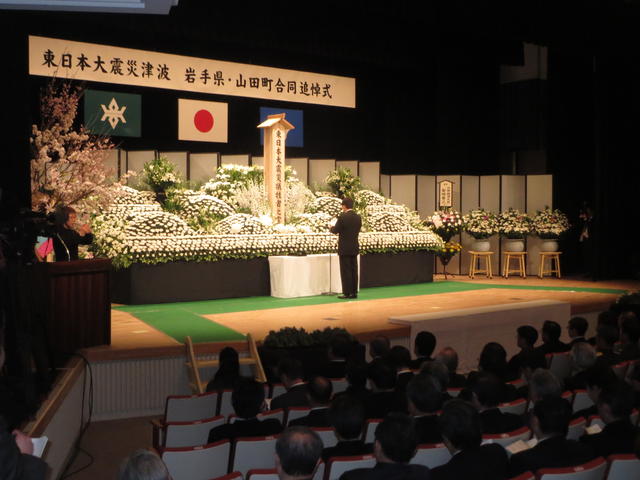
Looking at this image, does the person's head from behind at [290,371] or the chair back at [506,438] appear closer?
the chair back at [506,438]

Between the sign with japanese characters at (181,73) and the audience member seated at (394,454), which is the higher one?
the sign with japanese characters at (181,73)

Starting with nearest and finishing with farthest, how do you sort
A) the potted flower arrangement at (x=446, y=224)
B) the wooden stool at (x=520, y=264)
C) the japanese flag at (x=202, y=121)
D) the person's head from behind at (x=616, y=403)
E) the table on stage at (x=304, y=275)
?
the person's head from behind at (x=616, y=403) → the table on stage at (x=304, y=275) → the japanese flag at (x=202, y=121) → the potted flower arrangement at (x=446, y=224) → the wooden stool at (x=520, y=264)

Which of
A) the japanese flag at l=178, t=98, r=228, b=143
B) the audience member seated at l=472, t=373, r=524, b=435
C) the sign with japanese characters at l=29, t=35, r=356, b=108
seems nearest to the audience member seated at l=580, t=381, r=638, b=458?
the audience member seated at l=472, t=373, r=524, b=435

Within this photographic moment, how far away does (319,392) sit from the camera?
3.88m

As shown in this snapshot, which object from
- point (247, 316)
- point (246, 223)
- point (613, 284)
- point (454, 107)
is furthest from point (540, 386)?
point (454, 107)

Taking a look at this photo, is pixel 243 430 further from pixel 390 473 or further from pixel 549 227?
pixel 549 227

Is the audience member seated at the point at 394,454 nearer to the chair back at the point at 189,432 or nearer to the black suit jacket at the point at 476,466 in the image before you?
the black suit jacket at the point at 476,466

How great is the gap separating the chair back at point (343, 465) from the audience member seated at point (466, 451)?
0.85 feet

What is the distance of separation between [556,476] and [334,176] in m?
11.2

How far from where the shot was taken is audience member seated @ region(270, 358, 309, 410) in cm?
419

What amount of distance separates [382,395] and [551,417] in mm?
1181

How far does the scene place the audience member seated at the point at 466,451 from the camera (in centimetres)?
284

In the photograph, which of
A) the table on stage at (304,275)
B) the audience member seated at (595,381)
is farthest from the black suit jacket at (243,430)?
the table on stage at (304,275)

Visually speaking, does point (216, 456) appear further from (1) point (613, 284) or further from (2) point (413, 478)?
(1) point (613, 284)
